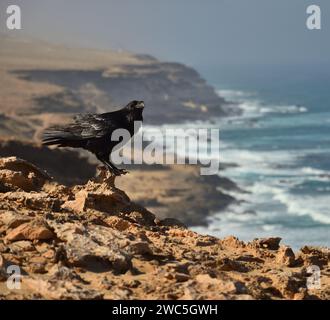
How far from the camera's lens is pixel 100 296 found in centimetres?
923

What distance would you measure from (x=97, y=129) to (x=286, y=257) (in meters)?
3.42

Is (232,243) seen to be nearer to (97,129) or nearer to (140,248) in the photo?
(140,248)

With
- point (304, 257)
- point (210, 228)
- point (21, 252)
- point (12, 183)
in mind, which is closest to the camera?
point (21, 252)

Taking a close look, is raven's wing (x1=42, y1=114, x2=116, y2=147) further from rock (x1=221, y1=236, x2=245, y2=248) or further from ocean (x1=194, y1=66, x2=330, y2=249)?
ocean (x1=194, y1=66, x2=330, y2=249)

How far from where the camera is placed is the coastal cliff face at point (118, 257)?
A: 956 cm

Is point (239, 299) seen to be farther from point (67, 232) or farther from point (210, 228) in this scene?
point (210, 228)

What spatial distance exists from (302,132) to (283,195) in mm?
46067

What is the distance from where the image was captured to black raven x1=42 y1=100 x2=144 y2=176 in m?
13.2

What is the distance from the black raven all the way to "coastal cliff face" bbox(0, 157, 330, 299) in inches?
25.2

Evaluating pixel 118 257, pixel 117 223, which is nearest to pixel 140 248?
pixel 118 257

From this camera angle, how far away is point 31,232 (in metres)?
10.8

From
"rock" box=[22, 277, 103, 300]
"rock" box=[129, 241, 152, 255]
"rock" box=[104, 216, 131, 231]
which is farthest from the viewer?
"rock" box=[104, 216, 131, 231]

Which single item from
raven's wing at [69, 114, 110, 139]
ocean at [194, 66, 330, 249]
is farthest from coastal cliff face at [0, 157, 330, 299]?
ocean at [194, 66, 330, 249]
